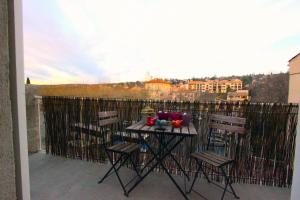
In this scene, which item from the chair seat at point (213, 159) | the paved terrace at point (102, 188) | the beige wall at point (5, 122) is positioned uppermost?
the beige wall at point (5, 122)

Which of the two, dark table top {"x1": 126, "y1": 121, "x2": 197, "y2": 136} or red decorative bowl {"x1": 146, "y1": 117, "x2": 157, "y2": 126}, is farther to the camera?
red decorative bowl {"x1": 146, "y1": 117, "x2": 157, "y2": 126}

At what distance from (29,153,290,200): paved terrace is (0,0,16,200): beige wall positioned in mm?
2112

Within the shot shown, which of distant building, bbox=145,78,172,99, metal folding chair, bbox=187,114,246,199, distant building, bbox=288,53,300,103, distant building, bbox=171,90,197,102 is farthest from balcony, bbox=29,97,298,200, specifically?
distant building, bbox=288,53,300,103

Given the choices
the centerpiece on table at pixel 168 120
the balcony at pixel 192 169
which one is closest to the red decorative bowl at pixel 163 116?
the centerpiece on table at pixel 168 120

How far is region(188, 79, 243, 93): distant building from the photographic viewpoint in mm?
5180

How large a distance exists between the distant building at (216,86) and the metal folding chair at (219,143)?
2.23 m

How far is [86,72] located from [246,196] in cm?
530

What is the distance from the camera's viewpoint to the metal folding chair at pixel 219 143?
8.03 ft

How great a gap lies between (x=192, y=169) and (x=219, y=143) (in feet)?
2.04

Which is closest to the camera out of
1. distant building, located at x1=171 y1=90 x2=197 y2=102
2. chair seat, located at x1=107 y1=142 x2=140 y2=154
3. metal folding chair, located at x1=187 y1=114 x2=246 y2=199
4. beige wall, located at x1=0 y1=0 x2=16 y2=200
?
beige wall, located at x1=0 y1=0 x2=16 y2=200

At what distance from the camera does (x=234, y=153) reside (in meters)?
3.07


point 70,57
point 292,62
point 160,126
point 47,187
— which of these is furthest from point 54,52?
point 292,62

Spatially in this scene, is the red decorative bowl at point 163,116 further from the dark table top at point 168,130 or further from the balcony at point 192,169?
the balcony at point 192,169

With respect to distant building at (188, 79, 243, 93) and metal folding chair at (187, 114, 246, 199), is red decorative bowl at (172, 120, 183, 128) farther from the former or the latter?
distant building at (188, 79, 243, 93)
